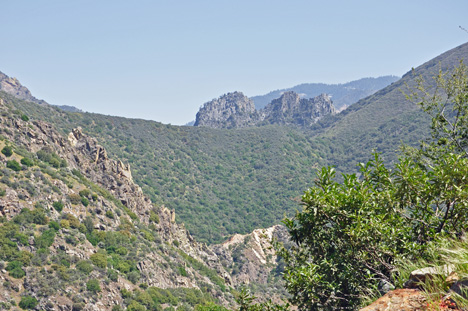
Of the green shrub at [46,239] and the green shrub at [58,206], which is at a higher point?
the green shrub at [58,206]

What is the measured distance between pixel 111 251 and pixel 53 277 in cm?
1352

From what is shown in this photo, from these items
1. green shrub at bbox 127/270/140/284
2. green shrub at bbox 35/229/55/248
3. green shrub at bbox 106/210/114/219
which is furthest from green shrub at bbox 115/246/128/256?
green shrub at bbox 35/229/55/248

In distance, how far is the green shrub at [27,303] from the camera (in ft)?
139

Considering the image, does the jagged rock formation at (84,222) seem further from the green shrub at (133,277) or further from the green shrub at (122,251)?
the green shrub at (122,251)

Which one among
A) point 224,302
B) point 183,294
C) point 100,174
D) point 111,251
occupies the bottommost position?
point 224,302

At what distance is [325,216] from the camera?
13.1m

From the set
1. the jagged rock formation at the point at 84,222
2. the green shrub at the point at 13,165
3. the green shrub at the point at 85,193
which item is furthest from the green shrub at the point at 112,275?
the green shrub at the point at 13,165

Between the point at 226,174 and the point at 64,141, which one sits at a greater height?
the point at 64,141

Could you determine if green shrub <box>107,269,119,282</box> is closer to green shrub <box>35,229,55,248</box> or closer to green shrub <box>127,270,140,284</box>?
green shrub <box>127,270,140,284</box>

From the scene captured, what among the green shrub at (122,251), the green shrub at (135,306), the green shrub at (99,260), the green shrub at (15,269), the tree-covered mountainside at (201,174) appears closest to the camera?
the green shrub at (15,269)

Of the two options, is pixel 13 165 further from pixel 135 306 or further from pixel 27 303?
pixel 135 306

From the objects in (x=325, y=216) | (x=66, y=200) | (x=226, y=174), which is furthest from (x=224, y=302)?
(x=226, y=174)

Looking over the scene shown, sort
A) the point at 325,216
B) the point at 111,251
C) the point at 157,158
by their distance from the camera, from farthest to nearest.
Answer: the point at 157,158 → the point at 111,251 → the point at 325,216

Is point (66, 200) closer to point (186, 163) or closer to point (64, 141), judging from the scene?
point (64, 141)
